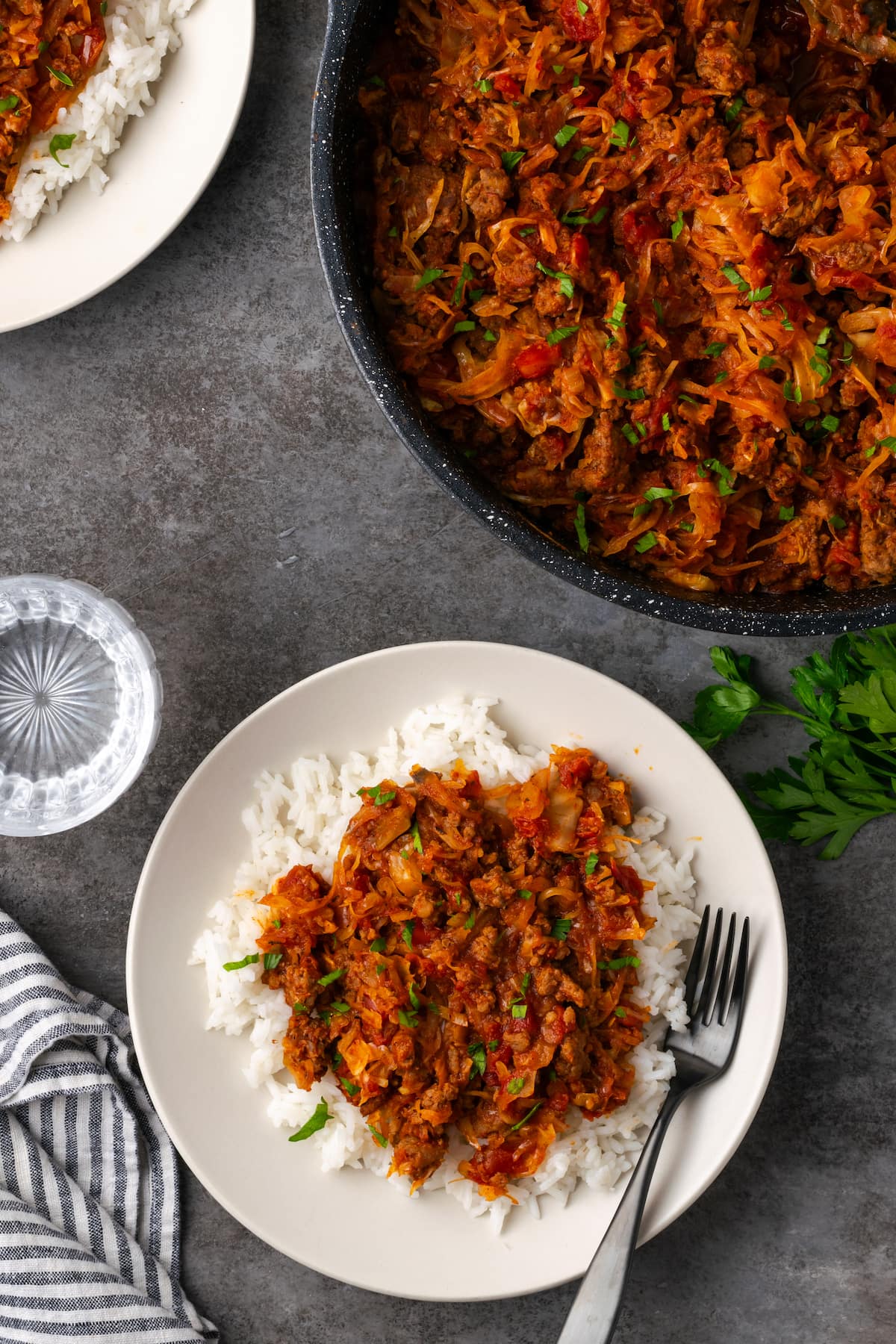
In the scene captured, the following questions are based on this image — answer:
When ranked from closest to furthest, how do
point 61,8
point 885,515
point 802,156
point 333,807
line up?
point 802,156 → point 885,515 → point 61,8 → point 333,807

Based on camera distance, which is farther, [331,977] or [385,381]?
[331,977]

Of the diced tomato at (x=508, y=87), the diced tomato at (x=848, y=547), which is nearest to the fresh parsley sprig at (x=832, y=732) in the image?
the diced tomato at (x=848, y=547)

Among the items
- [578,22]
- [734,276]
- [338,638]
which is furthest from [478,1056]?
[578,22]

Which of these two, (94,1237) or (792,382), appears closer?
(792,382)

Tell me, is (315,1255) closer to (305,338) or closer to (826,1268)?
(826,1268)

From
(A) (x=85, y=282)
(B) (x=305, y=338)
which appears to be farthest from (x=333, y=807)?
(A) (x=85, y=282)

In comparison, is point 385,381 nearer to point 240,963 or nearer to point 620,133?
point 620,133

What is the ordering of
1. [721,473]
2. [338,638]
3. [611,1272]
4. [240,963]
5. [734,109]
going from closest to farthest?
[734,109] → [721,473] → [611,1272] → [240,963] → [338,638]
